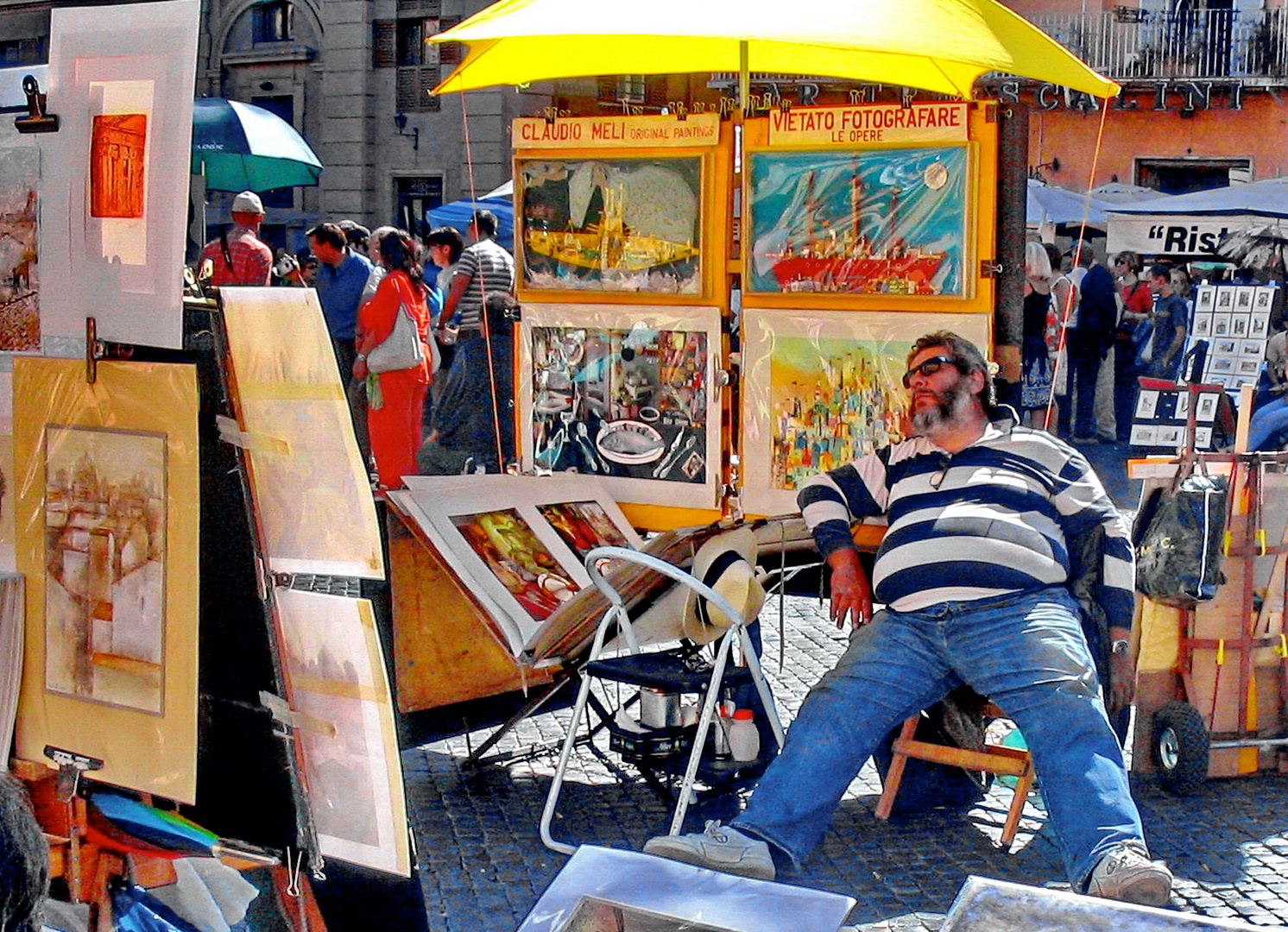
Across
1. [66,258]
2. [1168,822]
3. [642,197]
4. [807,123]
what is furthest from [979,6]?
[66,258]

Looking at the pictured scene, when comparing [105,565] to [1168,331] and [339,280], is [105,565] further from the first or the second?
[1168,331]

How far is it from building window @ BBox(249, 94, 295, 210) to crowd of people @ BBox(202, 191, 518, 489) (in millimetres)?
15419

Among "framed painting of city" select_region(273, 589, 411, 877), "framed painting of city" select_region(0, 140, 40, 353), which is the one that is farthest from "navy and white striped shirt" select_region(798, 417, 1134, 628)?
"framed painting of city" select_region(0, 140, 40, 353)

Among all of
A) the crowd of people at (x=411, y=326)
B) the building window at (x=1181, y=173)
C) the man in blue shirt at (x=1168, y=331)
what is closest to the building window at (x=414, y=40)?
the building window at (x=1181, y=173)

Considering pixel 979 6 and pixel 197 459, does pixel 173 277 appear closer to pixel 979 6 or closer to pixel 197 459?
pixel 197 459

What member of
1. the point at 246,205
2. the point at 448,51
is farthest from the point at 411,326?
the point at 448,51

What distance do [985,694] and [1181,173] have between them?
23.0 meters

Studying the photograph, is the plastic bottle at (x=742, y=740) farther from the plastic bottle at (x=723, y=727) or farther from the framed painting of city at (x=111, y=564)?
the framed painting of city at (x=111, y=564)

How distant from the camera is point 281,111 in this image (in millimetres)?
26250

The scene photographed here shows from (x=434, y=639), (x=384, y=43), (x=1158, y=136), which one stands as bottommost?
(x=434, y=639)

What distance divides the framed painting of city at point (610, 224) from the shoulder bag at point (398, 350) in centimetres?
252

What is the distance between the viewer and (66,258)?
9.01ft

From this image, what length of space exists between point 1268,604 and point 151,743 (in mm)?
3294

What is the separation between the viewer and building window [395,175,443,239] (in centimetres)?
2500
